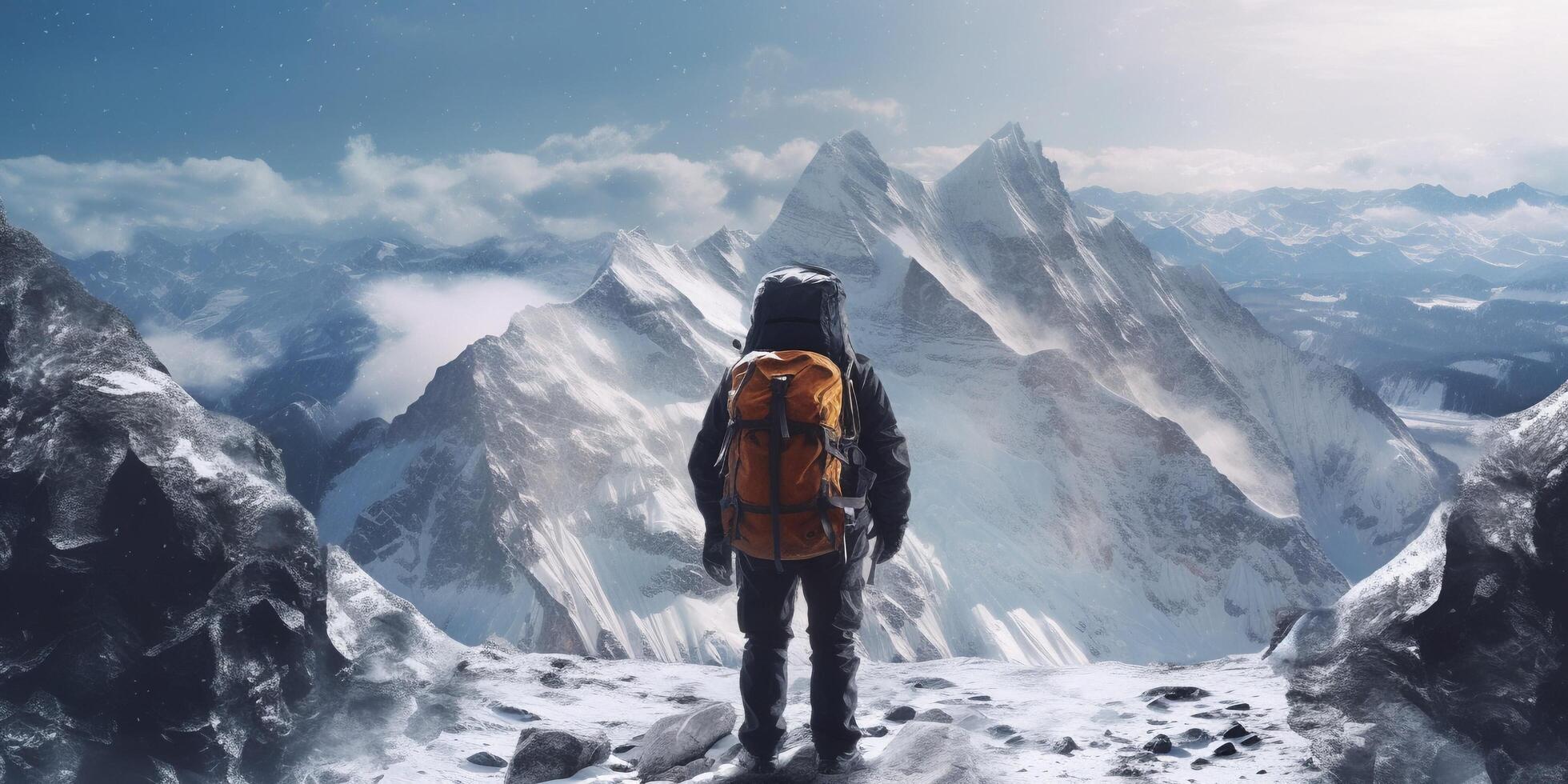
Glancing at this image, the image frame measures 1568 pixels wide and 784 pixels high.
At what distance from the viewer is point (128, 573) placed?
10.5 metres

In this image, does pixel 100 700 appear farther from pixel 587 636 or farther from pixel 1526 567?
pixel 587 636

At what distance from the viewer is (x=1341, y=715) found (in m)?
7.96

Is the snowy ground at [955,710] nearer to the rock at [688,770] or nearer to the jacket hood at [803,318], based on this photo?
Result: the rock at [688,770]

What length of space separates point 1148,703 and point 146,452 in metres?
13.4

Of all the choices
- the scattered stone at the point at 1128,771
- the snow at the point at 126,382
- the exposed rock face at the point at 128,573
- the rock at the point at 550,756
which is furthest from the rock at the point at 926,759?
the snow at the point at 126,382

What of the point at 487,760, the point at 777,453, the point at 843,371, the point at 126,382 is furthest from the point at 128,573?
the point at 843,371

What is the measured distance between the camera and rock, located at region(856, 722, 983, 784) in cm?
687

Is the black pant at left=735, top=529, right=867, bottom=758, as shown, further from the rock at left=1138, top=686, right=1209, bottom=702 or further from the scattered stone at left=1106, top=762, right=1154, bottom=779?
the rock at left=1138, top=686, right=1209, bottom=702

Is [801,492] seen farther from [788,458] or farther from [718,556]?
[718,556]

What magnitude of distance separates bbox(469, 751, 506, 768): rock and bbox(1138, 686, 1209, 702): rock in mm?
8049

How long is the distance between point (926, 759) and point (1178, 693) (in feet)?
16.0

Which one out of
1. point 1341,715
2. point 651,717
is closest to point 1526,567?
point 1341,715

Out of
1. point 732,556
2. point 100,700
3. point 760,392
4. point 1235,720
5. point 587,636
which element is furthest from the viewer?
point 587,636

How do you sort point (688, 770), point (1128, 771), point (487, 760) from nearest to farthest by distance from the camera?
point (1128, 771) < point (688, 770) < point (487, 760)
